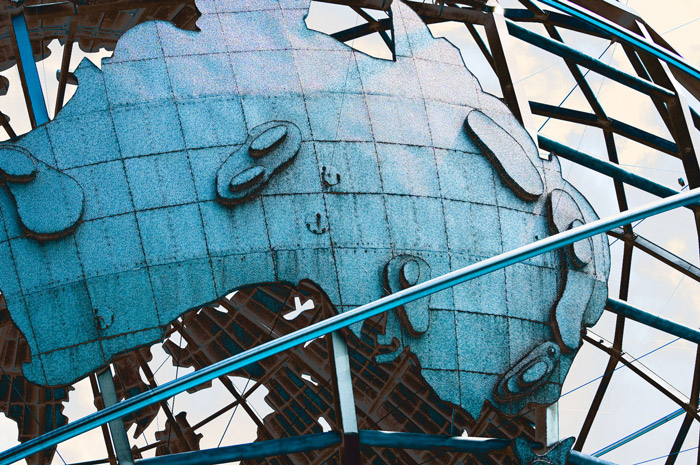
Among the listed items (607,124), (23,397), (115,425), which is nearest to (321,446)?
(115,425)

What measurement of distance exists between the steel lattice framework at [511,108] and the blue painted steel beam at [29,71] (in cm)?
2

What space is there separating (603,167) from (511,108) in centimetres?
227

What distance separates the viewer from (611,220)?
10.3m

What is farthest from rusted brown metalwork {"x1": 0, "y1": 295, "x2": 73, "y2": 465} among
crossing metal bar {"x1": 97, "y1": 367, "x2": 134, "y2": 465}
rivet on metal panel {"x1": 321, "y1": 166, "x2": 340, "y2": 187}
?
rivet on metal panel {"x1": 321, "y1": 166, "x2": 340, "y2": 187}

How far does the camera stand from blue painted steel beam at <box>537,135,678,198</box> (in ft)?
44.4

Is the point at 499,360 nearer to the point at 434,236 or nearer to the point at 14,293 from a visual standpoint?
the point at 434,236

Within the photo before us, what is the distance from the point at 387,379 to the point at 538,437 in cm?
768

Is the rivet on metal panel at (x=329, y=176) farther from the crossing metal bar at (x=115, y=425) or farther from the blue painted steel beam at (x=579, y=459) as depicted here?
the blue painted steel beam at (x=579, y=459)

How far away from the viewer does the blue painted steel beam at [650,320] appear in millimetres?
12662

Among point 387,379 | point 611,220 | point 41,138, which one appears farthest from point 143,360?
point 611,220

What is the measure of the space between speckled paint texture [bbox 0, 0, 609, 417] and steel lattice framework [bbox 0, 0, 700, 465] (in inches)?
25.7

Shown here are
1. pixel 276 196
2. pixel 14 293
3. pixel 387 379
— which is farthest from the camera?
pixel 387 379

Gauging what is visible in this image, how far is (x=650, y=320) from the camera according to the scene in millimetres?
13219

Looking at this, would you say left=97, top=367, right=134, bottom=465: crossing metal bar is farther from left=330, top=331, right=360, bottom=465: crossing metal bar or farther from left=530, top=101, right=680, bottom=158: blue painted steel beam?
left=530, top=101, right=680, bottom=158: blue painted steel beam
